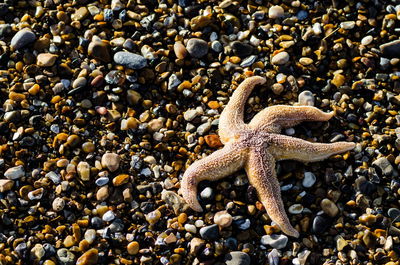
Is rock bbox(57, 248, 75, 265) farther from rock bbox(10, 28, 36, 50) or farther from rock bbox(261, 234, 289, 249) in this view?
rock bbox(10, 28, 36, 50)

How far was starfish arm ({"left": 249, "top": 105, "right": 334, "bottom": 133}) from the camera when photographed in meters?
4.36

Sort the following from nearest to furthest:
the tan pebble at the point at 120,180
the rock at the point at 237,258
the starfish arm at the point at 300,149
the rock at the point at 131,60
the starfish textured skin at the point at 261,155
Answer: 1. the rock at the point at 237,258
2. the starfish textured skin at the point at 261,155
3. the starfish arm at the point at 300,149
4. the tan pebble at the point at 120,180
5. the rock at the point at 131,60

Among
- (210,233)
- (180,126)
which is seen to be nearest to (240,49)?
(180,126)

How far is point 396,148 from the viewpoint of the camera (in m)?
4.44

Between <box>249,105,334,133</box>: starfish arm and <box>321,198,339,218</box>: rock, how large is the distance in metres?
0.72

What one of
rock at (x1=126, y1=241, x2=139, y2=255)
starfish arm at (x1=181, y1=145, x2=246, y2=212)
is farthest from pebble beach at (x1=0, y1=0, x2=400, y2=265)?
starfish arm at (x1=181, y1=145, x2=246, y2=212)

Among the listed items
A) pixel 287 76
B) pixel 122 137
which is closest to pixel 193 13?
pixel 287 76

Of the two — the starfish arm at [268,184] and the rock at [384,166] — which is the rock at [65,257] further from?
the rock at [384,166]

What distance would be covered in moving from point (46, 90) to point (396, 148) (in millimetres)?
3240

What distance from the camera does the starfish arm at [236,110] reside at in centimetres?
434

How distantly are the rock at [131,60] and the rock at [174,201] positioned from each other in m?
1.25

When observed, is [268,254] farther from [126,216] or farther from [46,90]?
[46,90]

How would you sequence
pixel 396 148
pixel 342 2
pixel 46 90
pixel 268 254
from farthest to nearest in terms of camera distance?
pixel 342 2 < pixel 46 90 < pixel 396 148 < pixel 268 254

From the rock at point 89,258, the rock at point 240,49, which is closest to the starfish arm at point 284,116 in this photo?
the rock at point 240,49
